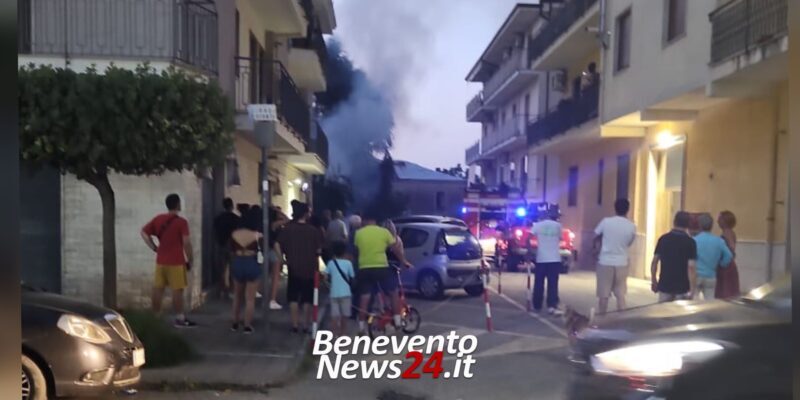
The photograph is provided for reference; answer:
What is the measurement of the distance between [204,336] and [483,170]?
61.4 ft

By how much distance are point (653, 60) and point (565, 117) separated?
6087 mm

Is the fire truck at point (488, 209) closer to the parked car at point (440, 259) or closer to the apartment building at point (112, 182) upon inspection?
the parked car at point (440, 259)

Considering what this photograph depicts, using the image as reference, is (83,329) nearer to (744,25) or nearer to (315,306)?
(315,306)

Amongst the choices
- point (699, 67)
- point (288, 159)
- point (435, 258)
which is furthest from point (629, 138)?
point (288, 159)

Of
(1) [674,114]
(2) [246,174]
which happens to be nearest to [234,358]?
(2) [246,174]

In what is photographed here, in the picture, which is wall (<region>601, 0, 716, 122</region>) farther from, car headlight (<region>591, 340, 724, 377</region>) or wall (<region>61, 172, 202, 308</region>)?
wall (<region>61, 172, 202, 308</region>)

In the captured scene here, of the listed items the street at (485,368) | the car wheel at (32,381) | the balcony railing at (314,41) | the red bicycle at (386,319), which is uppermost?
the balcony railing at (314,41)

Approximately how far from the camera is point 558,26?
63.7ft

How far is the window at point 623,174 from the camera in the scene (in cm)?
1733

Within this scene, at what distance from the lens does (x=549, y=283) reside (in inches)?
421

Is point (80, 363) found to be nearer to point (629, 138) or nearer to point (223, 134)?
point (223, 134)

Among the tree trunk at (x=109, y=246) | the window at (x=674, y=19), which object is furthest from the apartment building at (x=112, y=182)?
the window at (x=674, y=19)

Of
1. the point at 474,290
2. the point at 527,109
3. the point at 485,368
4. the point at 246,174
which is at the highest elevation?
the point at 527,109

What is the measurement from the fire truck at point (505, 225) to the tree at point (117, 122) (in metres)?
10.4
